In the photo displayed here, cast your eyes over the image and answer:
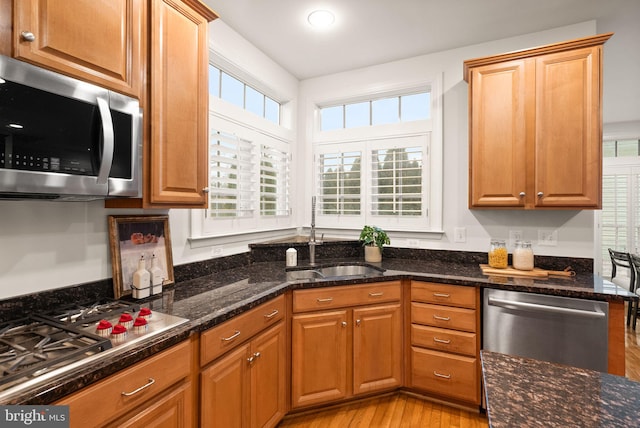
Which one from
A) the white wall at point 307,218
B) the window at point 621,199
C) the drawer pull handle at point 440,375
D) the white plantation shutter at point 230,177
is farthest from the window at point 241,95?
the window at point 621,199

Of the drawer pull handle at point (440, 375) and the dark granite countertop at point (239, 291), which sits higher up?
the dark granite countertop at point (239, 291)

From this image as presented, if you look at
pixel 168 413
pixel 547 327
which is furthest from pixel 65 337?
pixel 547 327

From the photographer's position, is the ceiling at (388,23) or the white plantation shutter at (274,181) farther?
the white plantation shutter at (274,181)

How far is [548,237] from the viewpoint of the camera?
251 cm

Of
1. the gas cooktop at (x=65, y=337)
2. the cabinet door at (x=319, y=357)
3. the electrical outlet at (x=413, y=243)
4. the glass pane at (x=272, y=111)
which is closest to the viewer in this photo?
the gas cooktop at (x=65, y=337)

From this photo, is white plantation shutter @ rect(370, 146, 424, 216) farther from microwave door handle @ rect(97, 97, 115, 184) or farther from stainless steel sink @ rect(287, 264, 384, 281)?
microwave door handle @ rect(97, 97, 115, 184)

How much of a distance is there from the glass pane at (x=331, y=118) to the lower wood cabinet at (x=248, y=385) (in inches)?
85.5

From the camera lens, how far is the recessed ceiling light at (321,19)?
2285 millimetres

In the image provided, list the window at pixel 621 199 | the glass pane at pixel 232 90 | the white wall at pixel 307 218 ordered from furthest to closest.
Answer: the window at pixel 621 199, the glass pane at pixel 232 90, the white wall at pixel 307 218

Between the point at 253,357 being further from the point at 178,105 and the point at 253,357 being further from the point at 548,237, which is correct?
the point at 548,237

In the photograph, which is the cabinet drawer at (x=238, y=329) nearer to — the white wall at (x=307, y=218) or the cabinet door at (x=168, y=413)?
the cabinet door at (x=168, y=413)

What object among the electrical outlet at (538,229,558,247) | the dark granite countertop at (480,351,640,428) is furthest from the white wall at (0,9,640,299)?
the dark granite countertop at (480,351,640,428)

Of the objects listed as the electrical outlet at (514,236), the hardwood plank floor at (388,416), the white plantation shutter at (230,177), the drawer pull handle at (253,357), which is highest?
the white plantation shutter at (230,177)

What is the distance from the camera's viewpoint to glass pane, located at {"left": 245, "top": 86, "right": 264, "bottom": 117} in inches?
114
